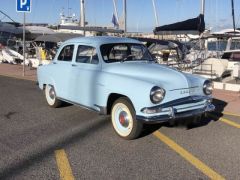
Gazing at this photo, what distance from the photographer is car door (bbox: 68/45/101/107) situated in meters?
7.05

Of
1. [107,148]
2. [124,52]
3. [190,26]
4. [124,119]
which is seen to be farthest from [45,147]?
[190,26]

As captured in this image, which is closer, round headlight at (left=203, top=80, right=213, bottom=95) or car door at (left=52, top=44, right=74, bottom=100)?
round headlight at (left=203, top=80, right=213, bottom=95)

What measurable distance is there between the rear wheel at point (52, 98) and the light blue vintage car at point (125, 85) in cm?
31

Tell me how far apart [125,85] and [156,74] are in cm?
63

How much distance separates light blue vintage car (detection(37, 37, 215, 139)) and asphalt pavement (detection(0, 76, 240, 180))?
0.39m

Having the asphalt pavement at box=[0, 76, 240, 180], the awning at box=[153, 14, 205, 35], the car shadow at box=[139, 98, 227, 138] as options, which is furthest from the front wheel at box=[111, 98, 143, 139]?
the awning at box=[153, 14, 205, 35]

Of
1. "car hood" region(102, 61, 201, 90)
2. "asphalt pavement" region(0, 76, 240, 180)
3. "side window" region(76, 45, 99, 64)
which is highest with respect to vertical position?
"side window" region(76, 45, 99, 64)

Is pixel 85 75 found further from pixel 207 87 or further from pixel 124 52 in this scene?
pixel 207 87

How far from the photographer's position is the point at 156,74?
645cm

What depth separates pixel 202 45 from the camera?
1859 centimetres

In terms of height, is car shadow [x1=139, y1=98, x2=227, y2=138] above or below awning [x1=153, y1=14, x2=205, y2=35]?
below

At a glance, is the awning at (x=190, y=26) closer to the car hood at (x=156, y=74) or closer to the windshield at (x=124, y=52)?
the windshield at (x=124, y=52)

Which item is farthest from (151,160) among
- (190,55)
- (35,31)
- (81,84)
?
(35,31)

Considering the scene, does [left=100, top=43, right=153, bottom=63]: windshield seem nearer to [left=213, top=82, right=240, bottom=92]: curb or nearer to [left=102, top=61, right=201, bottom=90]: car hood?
[left=102, top=61, right=201, bottom=90]: car hood
